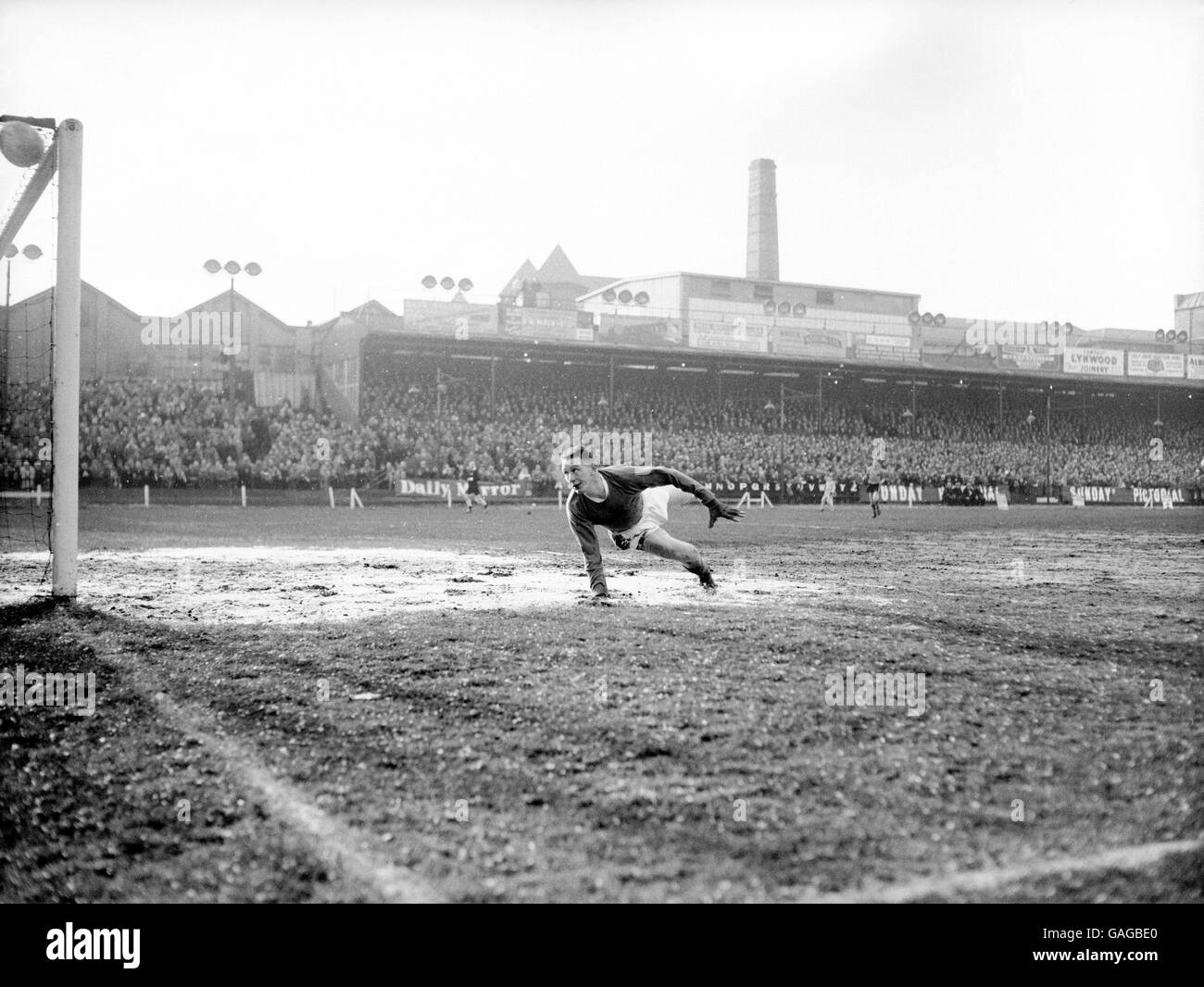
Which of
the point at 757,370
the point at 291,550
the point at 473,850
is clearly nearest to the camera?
the point at 473,850

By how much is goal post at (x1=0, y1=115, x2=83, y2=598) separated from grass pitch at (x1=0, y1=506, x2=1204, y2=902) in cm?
63

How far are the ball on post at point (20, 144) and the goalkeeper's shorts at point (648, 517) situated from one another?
681 cm

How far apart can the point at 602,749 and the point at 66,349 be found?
735cm

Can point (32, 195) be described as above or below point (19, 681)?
above

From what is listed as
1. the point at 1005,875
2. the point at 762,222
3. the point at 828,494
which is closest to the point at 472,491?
the point at 828,494

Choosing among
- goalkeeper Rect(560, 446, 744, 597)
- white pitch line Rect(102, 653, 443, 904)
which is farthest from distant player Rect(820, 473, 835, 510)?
white pitch line Rect(102, 653, 443, 904)

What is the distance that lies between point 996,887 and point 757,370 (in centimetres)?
4952

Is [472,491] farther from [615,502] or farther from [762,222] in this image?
[762,222]

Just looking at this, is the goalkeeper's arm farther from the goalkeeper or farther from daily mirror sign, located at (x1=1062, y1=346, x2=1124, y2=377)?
daily mirror sign, located at (x1=1062, y1=346, x2=1124, y2=377)

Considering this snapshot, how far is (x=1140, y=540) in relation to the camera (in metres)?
19.3
